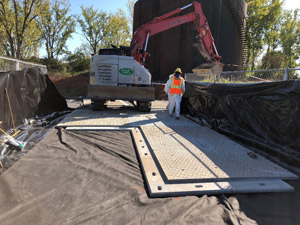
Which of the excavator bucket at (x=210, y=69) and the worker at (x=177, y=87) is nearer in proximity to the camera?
the worker at (x=177, y=87)

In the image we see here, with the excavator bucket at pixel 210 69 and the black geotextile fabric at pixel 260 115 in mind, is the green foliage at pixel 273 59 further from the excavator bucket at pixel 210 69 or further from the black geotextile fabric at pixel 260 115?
the black geotextile fabric at pixel 260 115

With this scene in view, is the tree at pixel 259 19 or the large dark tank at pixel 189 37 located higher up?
the tree at pixel 259 19

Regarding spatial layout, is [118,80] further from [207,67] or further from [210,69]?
[207,67]

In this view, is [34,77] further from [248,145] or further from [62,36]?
[62,36]

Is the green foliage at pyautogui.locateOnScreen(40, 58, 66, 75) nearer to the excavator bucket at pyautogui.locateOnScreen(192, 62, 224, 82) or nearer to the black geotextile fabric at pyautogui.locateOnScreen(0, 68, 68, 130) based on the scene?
the black geotextile fabric at pyautogui.locateOnScreen(0, 68, 68, 130)

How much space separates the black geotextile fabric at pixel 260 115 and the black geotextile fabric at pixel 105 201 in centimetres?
106

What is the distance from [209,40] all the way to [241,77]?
12.8ft

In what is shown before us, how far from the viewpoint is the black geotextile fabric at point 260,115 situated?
Answer: 3.75 metres

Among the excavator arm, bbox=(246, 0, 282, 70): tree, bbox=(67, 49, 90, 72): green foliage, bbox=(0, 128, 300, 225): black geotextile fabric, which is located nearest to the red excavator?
the excavator arm

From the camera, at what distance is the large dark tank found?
16.6 m

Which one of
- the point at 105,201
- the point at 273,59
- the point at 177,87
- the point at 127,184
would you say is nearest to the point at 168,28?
the point at 177,87

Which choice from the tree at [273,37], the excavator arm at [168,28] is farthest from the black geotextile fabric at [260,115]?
the tree at [273,37]

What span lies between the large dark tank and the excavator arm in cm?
673

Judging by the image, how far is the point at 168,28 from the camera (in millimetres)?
9344
